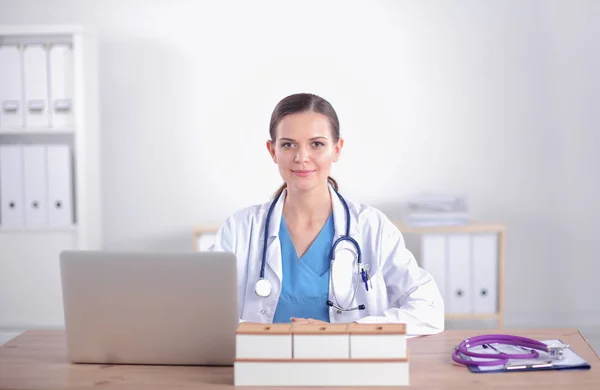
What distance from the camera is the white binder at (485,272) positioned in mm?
3756

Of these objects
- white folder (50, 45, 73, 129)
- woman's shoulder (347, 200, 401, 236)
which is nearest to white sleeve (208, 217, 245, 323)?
woman's shoulder (347, 200, 401, 236)

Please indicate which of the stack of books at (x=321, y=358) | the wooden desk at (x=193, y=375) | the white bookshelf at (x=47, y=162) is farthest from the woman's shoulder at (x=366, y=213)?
the white bookshelf at (x=47, y=162)

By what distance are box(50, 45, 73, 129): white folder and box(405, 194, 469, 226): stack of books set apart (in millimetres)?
1797

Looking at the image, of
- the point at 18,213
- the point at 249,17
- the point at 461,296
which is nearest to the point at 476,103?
the point at 461,296

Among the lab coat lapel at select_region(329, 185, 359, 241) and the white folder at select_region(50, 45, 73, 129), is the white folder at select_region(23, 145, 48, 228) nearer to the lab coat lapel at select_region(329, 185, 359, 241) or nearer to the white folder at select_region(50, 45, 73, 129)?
the white folder at select_region(50, 45, 73, 129)

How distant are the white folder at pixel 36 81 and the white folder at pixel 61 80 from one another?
0.04 m

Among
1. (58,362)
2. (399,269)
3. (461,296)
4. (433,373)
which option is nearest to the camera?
(433,373)

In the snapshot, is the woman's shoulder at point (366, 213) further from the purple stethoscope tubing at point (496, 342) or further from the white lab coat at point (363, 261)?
the purple stethoscope tubing at point (496, 342)

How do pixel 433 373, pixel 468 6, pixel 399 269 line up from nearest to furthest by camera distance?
pixel 433 373
pixel 399 269
pixel 468 6

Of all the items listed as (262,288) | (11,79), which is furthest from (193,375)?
(11,79)

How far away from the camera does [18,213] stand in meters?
3.85

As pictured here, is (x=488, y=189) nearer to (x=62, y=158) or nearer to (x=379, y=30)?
(x=379, y=30)

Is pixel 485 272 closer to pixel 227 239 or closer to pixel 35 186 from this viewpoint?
pixel 227 239

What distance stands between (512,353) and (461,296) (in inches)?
82.3
